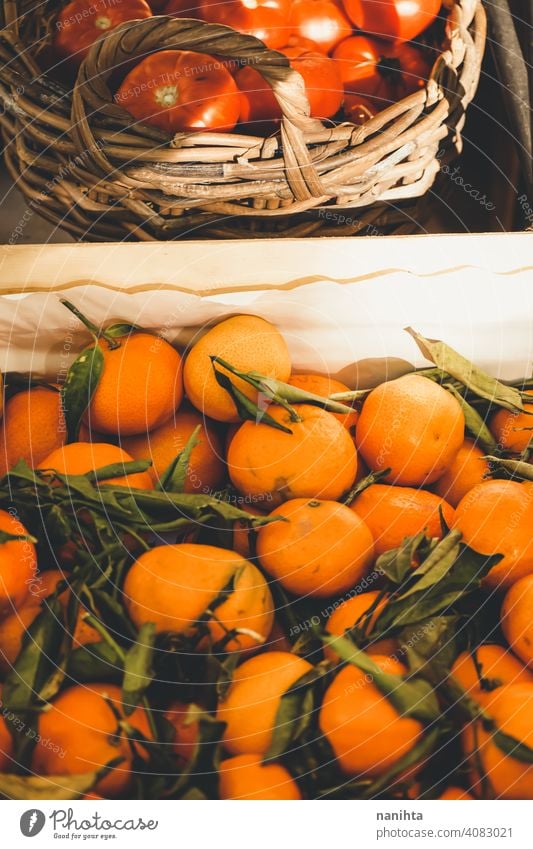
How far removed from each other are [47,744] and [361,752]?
6.3 inches

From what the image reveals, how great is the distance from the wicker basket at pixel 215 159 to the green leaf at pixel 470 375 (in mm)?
189

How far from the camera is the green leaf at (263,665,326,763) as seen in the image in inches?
14.5

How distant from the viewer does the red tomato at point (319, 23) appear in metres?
0.84

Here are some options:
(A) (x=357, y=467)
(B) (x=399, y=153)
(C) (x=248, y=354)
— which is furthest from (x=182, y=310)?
(B) (x=399, y=153)

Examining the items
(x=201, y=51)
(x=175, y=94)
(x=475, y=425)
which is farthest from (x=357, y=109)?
(x=475, y=425)

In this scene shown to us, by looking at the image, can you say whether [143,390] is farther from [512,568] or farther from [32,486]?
[512,568]

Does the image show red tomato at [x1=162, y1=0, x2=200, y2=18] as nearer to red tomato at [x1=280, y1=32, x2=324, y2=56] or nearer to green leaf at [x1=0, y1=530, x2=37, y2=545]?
red tomato at [x1=280, y1=32, x2=324, y2=56]

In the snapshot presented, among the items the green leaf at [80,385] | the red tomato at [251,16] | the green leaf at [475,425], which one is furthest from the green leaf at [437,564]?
the red tomato at [251,16]

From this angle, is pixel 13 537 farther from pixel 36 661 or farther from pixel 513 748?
pixel 513 748

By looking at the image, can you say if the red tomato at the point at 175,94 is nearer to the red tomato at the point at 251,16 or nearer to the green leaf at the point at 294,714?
the red tomato at the point at 251,16

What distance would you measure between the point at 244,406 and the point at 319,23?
0.58m

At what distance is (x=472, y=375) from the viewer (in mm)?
575

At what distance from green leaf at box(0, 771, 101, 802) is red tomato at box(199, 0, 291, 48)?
74 centimetres

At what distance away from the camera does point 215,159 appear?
25.5 inches
